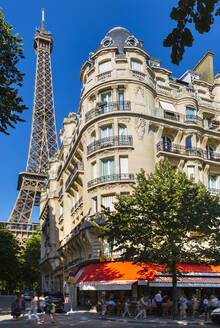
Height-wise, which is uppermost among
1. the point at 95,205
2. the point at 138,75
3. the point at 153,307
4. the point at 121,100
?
the point at 138,75

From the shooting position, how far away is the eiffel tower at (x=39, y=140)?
4013 inches

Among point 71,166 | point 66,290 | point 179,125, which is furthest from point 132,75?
point 66,290

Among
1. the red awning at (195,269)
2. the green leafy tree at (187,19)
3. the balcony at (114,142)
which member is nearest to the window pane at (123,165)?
the balcony at (114,142)

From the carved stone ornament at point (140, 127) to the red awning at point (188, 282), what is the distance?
11.3 m

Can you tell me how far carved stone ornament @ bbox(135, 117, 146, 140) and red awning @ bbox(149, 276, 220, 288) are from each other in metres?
11.3

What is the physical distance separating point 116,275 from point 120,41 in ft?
69.6

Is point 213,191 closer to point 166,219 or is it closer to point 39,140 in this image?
point 166,219

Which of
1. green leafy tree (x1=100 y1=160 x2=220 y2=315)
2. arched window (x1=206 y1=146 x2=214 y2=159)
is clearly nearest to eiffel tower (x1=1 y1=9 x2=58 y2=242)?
arched window (x1=206 y1=146 x2=214 y2=159)

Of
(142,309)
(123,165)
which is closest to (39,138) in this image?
(123,165)

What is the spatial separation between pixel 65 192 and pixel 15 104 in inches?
1097

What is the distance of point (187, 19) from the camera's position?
228 inches

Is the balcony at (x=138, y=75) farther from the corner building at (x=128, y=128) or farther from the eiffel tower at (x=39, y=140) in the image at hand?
the eiffel tower at (x=39, y=140)

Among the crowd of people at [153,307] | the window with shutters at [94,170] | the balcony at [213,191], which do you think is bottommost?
the crowd of people at [153,307]

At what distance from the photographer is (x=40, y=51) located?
136500 millimetres
